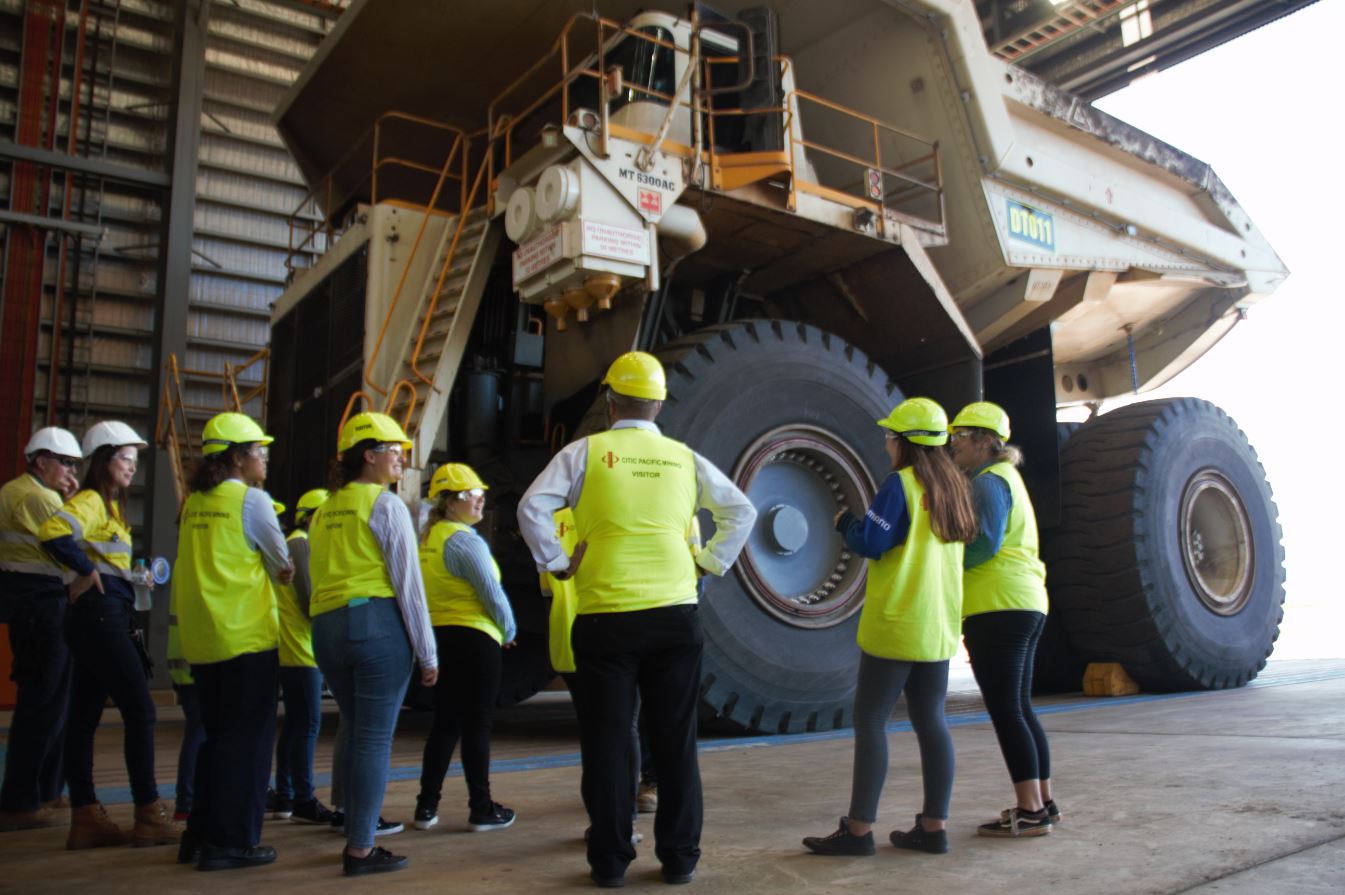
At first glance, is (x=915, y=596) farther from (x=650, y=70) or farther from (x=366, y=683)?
(x=650, y=70)

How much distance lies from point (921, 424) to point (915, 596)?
1.79 feet

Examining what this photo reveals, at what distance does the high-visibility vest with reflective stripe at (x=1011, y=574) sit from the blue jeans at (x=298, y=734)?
94.3 inches

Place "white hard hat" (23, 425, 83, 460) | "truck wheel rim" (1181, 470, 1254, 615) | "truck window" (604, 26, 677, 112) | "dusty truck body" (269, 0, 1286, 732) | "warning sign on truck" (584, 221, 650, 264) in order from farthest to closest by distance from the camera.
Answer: "truck wheel rim" (1181, 470, 1254, 615) < "truck window" (604, 26, 677, 112) < "dusty truck body" (269, 0, 1286, 732) < "warning sign on truck" (584, 221, 650, 264) < "white hard hat" (23, 425, 83, 460)

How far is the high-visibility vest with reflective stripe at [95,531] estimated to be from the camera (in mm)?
3896

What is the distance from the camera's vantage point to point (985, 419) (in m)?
3.87

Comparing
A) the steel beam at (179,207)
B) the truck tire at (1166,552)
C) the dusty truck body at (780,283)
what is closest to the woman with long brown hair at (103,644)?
the dusty truck body at (780,283)

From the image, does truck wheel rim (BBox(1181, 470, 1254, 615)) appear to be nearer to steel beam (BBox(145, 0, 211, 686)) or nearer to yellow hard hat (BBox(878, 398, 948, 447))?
yellow hard hat (BBox(878, 398, 948, 447))

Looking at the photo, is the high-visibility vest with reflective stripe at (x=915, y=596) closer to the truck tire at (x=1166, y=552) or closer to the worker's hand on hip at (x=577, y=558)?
the worker's hand on hip at (x=577, y=558)

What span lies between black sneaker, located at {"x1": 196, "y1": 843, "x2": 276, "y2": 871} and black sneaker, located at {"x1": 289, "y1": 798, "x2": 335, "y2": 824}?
0.69 metres

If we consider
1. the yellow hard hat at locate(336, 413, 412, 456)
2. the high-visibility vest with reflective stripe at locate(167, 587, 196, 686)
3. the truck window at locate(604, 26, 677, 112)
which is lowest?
the high-visibility vest with reflective stripe at locate(167, 587, 196, 686)

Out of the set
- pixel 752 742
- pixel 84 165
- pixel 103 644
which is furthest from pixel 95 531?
pixel 84 165

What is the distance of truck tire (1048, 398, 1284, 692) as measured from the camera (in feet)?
24.8

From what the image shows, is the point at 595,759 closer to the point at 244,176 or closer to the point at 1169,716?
the point at 1169,716

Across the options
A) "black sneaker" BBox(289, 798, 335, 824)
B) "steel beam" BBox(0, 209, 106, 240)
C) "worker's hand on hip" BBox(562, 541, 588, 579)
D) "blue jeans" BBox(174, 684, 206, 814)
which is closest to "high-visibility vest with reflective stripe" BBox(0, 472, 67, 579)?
"blue jeans" BBox(174, 684, 206, 814)
